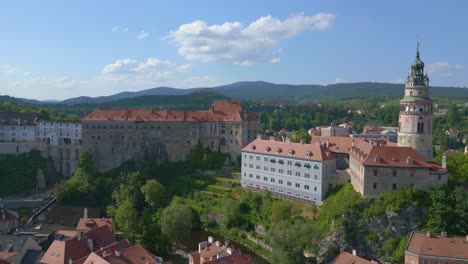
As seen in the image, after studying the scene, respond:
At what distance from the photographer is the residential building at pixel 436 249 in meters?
40.3

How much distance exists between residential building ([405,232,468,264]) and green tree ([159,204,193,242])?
26.8 meters

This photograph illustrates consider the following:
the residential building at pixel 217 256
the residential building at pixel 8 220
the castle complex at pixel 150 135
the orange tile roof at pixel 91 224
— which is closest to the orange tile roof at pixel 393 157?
the residential building at pixel 217 256

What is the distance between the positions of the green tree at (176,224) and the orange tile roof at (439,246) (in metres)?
26.9

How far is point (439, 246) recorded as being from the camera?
41406 mm

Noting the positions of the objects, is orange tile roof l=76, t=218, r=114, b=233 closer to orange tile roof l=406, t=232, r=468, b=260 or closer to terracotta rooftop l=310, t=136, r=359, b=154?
terracotta rooftop l=310, t=136, r=359, b=154

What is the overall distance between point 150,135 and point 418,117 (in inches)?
1939

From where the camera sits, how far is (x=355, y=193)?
53781 mm

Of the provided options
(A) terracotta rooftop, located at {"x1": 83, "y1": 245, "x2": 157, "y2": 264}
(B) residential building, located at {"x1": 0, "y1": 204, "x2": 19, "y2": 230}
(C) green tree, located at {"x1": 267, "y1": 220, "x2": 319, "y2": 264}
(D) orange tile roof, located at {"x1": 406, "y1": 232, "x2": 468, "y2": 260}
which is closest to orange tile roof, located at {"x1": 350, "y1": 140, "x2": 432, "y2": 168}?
(D) orange tile roof, located at {"x1": 406, "y1": 232, "x2": 468, "y2": 260}

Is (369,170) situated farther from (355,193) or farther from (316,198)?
(316,198)

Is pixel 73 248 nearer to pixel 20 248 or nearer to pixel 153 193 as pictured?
pixel 20 248

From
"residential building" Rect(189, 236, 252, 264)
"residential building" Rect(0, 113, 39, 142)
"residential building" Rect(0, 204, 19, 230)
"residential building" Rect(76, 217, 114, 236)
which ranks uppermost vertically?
"residential building" Rect(0, 113, 39, 142)

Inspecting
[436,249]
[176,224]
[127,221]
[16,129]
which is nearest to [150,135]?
[16,129]

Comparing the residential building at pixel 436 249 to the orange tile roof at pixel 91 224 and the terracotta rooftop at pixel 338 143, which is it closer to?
the terracotta rooftop at pixel 338 143

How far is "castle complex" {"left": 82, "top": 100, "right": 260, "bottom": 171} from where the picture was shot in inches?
3322
